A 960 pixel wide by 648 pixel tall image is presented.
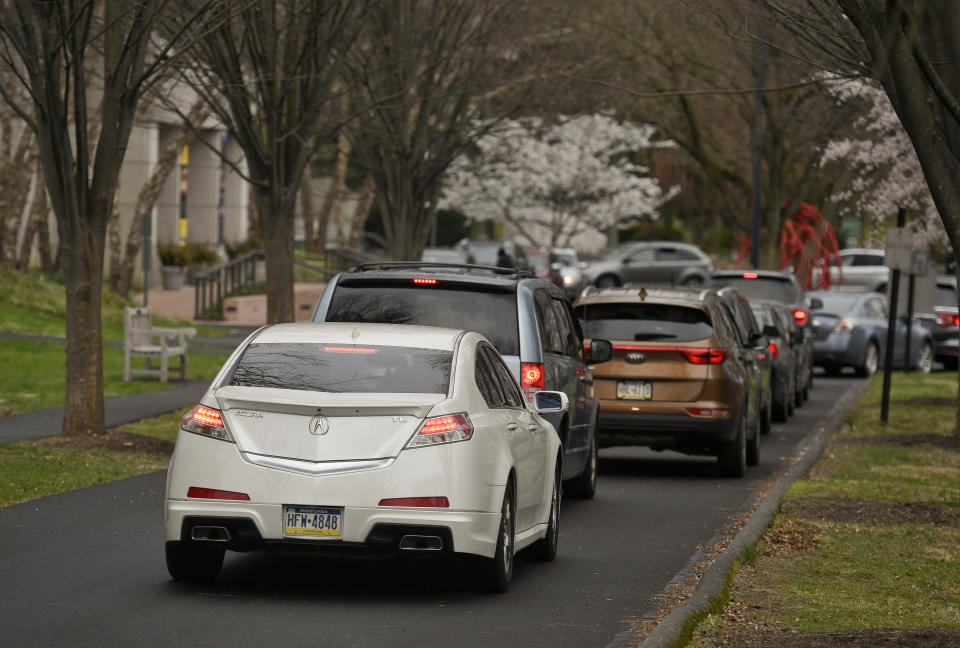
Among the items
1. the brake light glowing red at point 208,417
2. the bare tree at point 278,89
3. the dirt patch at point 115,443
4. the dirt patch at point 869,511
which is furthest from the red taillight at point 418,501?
the bare tree at point 278,89

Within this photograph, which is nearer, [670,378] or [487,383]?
[487,383]

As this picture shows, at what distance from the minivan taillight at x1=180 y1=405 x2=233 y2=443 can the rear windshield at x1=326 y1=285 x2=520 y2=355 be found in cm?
311

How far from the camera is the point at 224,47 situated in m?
21.5

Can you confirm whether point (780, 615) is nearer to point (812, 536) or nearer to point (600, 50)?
point (812, 536)

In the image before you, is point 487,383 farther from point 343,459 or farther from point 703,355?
point 703,355

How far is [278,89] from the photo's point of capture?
67.6 ft

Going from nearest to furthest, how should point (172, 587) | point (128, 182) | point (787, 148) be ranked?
point (172, 587)
point (787, 148)
point (128, 182)

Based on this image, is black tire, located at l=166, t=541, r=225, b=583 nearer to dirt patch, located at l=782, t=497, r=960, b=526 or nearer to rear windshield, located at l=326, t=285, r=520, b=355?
rear windshield, located at l=326, t=285, r=520, b=355

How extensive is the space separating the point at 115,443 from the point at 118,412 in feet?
13.5

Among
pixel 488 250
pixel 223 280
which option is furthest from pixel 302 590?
pixel 488 250

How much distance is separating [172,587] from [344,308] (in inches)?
129

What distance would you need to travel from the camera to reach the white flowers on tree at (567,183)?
7181 cm

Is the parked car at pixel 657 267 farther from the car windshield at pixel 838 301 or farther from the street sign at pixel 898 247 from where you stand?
the street sign at pixel 898 247

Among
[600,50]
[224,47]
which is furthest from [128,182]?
[224,47]
